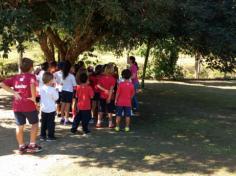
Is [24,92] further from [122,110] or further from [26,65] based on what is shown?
[122,110]

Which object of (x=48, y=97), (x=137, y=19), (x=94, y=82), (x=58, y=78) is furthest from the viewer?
(x=94, y=82)

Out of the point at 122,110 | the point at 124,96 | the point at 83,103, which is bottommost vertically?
the point at 122,110

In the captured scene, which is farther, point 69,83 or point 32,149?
point 69,83

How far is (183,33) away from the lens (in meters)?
13.1

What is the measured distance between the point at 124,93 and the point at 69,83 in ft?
4.75

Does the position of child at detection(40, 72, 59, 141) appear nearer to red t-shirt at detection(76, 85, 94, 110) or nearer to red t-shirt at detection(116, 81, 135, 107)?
red t-shirt at detection(76, 85, 94, 110)

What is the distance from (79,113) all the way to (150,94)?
28.8 ft

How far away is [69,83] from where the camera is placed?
11.2 m

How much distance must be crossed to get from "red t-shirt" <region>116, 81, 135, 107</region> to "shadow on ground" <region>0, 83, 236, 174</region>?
72 centimetres

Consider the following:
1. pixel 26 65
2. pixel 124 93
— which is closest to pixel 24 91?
pixel 26 65

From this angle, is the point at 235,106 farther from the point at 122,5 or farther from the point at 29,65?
the point at 29,65

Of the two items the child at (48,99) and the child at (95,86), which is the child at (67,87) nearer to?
the child at (95,86)

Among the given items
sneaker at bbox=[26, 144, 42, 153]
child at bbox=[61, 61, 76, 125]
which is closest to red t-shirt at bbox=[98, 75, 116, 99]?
child at bbox=[61, 61, 76, 125]

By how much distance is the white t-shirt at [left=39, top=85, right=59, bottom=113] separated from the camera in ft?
30.1
